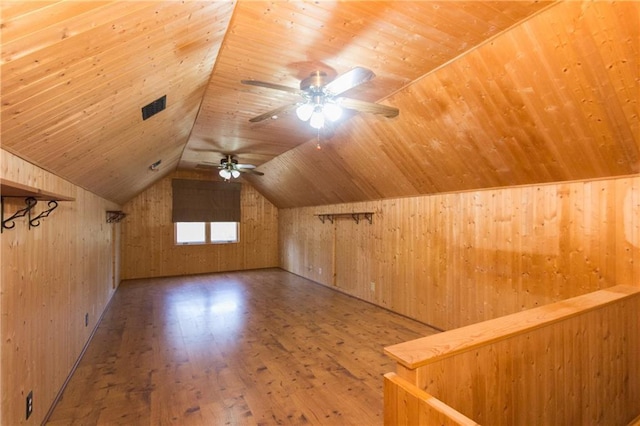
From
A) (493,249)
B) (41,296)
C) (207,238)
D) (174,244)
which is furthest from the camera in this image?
(207,238)

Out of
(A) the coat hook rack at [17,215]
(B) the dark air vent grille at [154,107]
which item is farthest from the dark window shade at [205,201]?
(A) the coat hook rack at [17,215]

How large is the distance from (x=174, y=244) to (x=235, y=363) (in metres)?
5.73

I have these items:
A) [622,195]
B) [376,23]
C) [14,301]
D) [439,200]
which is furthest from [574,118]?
[14,301]

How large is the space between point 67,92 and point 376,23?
1858 mm

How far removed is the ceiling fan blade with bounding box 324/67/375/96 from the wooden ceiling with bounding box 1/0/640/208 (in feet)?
1.07

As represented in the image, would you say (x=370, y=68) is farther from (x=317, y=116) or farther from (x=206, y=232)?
(x=206, y=232)

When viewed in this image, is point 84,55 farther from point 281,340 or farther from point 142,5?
point 281,340

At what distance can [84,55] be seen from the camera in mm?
1440

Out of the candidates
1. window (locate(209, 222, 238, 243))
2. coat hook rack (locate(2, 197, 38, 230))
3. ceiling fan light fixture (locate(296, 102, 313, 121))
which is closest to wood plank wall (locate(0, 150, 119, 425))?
coat hook rack (locate(2, 197, 38, 230))

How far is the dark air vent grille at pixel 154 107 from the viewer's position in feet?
Result: 8.46

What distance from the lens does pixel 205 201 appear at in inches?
332

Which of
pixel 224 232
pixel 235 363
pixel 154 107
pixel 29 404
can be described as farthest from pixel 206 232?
pixel 29 404

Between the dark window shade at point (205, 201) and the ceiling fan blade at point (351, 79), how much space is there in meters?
6.92

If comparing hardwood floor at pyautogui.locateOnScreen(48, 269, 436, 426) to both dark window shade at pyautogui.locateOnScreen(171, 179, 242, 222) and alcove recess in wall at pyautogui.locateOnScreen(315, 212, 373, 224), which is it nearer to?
alcove recess in wall at pyautogui.locateOnScreen(315, 212, 373, 224)
